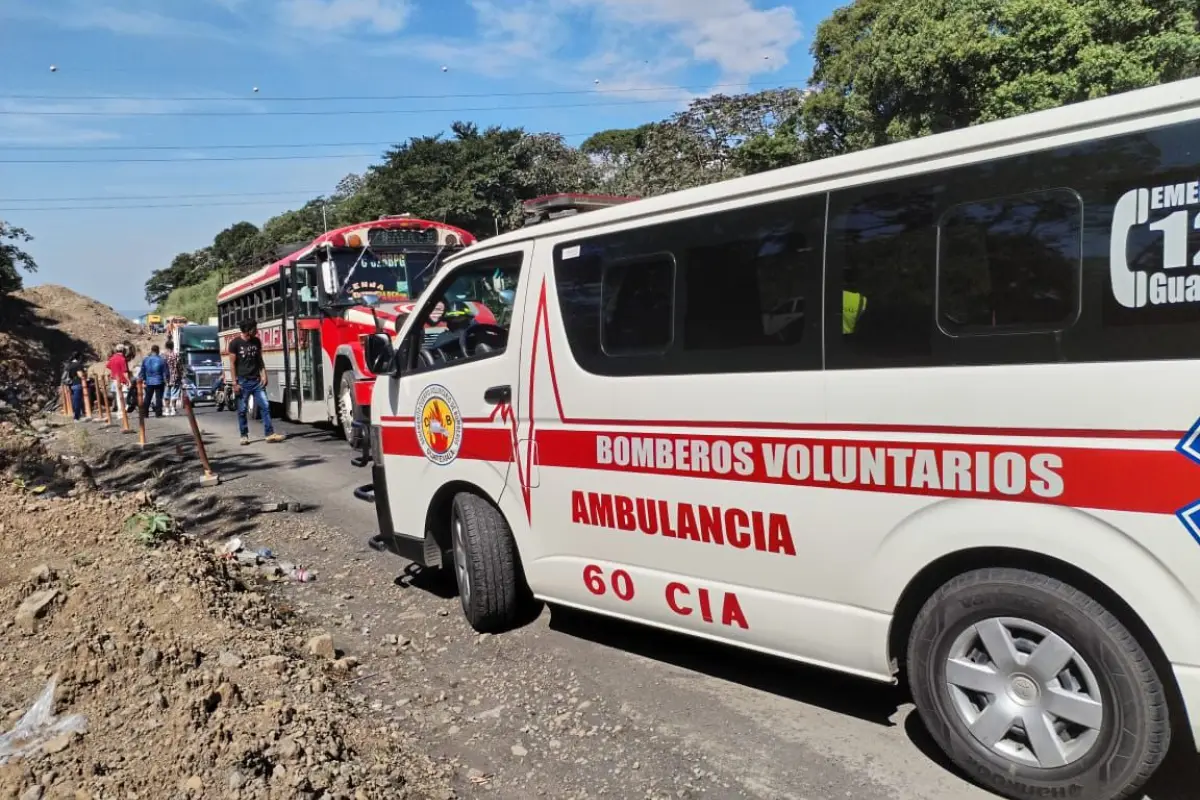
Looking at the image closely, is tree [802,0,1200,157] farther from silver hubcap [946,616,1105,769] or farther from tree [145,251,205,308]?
tree [145,251,205,308]

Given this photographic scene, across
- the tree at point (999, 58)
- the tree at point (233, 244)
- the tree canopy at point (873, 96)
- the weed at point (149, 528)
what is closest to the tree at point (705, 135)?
the tree canopy at point (873, 96)

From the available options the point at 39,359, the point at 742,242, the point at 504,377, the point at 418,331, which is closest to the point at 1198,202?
the point at 742,242

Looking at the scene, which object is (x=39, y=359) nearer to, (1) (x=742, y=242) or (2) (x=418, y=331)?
(2) (x=418, y=331)

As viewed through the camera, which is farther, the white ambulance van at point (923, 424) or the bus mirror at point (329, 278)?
the bus mirror at point (329, 278)

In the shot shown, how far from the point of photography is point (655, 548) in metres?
4.08

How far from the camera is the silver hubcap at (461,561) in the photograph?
5.09 metres

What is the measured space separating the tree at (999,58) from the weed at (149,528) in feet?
54.9

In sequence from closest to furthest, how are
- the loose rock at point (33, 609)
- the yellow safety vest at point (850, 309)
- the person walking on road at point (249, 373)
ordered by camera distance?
the yellow safety vest at point (850, 309)
the loose rock at point (33, 609)
the person walking on road at point (249, 373)

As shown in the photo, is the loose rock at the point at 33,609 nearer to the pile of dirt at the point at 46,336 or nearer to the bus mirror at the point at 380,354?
the bus mirror at the point at 380,354

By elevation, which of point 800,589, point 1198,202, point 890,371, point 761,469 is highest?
point 1198,202

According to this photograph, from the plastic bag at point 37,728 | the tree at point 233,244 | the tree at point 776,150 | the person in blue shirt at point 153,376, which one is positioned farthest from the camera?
the tree at point 233,244

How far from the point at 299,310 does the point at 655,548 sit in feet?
35.6

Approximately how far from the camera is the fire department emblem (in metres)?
5.05

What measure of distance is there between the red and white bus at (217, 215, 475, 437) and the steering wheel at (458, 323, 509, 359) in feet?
20.6
